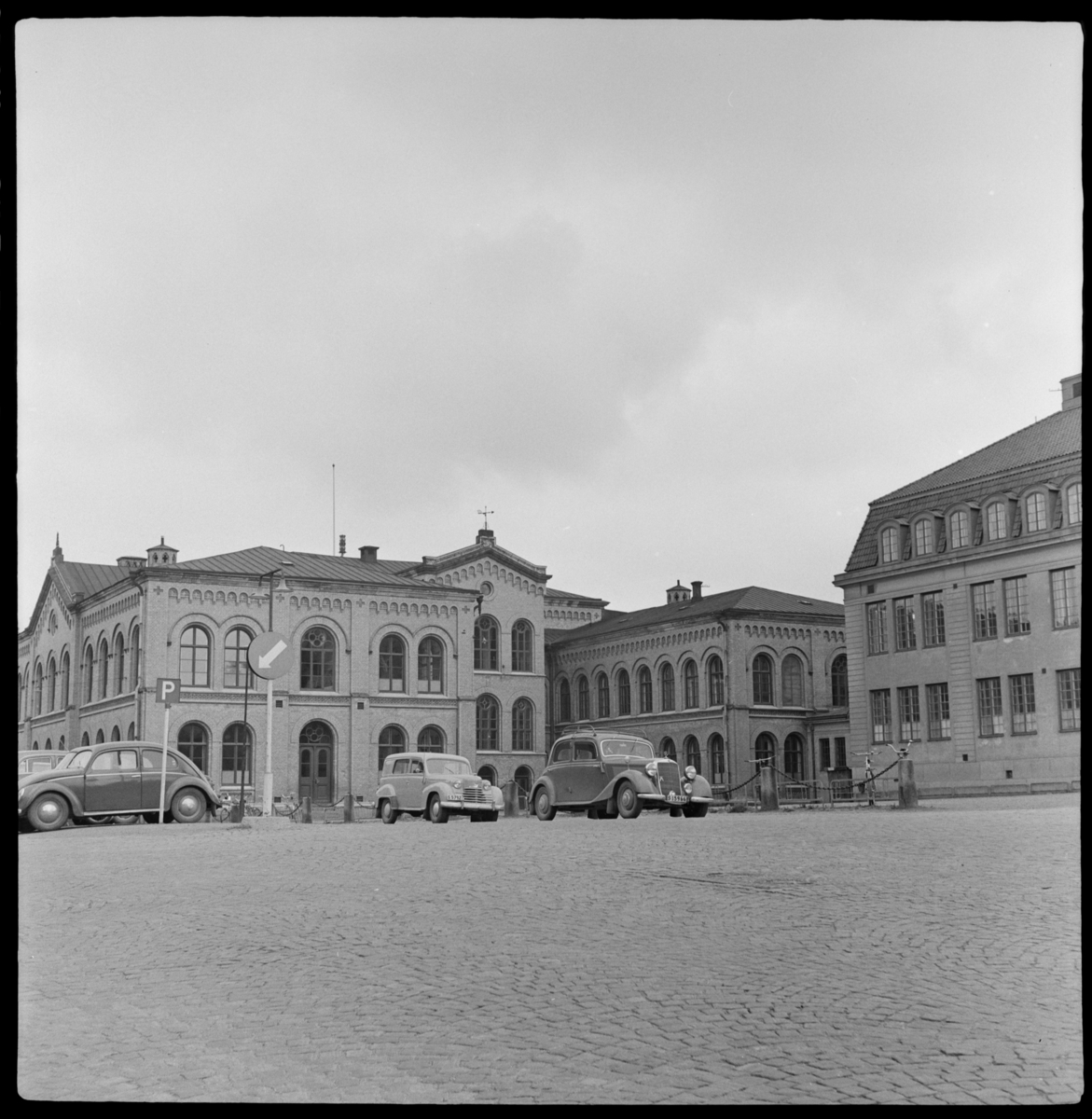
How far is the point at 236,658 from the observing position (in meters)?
52.1

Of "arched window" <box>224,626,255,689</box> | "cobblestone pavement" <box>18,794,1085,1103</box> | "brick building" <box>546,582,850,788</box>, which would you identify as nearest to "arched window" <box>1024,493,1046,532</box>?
"brick building" <box>546,582,850,788</box>

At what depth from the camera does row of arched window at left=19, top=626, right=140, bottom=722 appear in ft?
170

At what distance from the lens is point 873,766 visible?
147 feet

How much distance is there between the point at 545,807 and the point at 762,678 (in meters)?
28.9

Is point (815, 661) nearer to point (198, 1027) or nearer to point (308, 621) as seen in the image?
point (308, 621)

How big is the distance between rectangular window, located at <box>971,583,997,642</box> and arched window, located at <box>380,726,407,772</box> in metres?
24.3

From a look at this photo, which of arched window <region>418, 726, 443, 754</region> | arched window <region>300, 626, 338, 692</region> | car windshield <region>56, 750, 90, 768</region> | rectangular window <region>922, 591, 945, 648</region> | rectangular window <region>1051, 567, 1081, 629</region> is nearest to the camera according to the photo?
car windshield <region>56, 750, 90, 768</region>

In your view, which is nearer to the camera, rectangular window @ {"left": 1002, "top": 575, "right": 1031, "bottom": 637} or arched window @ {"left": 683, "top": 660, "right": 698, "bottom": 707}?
rectangular window @ {"left": 1002, "top": 575, "right": 1031, "bottom": 637}

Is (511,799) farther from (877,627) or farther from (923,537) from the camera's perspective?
(923,537)

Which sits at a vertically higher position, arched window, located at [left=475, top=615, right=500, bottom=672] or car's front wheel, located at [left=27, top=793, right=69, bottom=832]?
arched window, located at [left=475, top=615, right=500, bottom=672]

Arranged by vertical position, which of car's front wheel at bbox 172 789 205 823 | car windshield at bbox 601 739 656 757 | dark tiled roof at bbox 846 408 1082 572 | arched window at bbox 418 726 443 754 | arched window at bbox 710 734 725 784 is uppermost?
dark tiled roof at bbox 846 408 1082 572

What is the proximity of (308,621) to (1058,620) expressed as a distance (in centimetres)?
2907

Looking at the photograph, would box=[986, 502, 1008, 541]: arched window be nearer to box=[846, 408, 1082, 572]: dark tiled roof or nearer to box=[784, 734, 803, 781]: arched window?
box=[846, 408, 1082, 572]: dark tiled roof

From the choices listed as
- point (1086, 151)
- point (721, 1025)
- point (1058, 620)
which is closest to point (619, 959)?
point (721, 1025)
